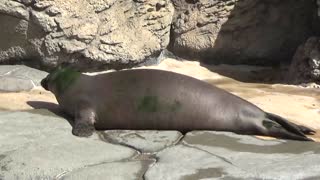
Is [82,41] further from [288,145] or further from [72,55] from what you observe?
[288,145]

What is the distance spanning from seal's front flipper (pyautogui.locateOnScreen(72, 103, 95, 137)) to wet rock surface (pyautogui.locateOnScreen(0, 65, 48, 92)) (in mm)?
1368

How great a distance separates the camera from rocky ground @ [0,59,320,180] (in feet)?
12.2

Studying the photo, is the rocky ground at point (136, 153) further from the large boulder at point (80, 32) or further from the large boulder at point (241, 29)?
the large boulder at point (241, 29)

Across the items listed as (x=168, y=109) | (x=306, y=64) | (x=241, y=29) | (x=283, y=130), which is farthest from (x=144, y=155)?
(x=241, y=29)

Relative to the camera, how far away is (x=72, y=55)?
6926mm

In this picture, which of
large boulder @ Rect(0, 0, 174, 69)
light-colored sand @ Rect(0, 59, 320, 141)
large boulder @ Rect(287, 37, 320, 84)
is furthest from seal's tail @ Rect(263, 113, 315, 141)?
large boulder @ Rect(287, 37, 320, 84)

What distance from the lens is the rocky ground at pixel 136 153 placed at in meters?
3.73

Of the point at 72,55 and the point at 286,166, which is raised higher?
the point at 286,166

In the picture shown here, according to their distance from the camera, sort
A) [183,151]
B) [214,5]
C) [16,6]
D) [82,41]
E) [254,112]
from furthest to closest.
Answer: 1. [214,5]
2. [82,41]
3. [16,6]
4. [254,112]
5. [183,151]

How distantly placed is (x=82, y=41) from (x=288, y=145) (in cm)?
317

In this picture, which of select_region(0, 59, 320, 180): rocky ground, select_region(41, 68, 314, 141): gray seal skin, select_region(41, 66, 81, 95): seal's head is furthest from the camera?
select_region(41, 66, 81, 95): seal's head

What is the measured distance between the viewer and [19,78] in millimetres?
6328

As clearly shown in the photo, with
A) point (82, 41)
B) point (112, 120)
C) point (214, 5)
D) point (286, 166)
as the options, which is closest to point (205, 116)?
point (112, 120)

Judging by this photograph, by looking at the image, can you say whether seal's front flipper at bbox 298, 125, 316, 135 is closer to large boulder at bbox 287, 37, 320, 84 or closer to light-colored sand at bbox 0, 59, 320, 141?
light-colored sand at bbox 0, 59, 320, 141
